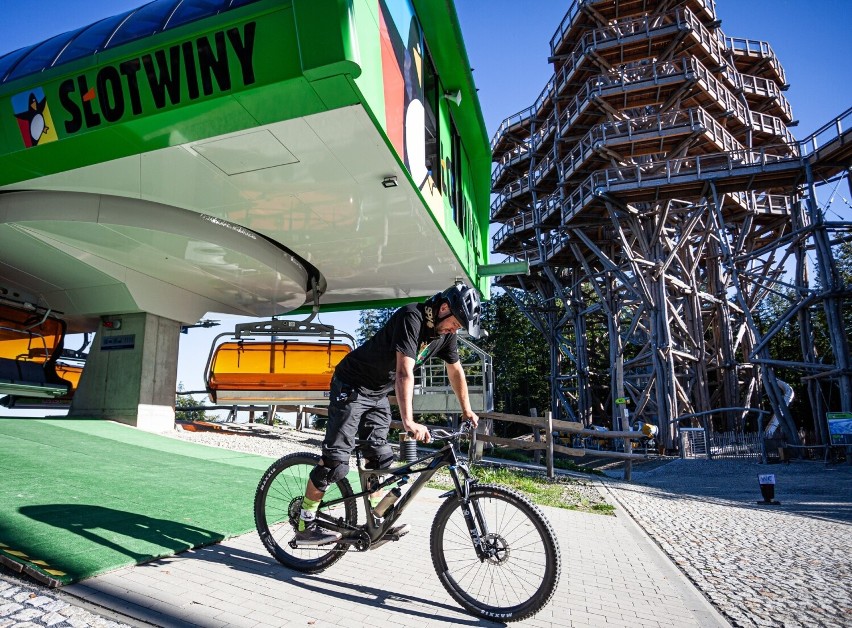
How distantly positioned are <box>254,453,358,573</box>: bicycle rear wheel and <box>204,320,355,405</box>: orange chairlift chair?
10.1 metres

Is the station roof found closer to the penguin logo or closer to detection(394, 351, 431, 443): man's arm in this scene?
the penguin logo

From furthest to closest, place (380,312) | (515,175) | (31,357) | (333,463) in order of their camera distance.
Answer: (380,312) < (515,175) < (31,357) < (333,463)

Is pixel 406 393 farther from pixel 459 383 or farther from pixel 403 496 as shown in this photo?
pixel 403 496

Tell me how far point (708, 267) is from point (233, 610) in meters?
34.1

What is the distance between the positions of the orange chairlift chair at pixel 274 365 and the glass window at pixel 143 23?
8.68m

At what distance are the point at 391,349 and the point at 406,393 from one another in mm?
444

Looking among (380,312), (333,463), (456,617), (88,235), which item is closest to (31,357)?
(88,235)

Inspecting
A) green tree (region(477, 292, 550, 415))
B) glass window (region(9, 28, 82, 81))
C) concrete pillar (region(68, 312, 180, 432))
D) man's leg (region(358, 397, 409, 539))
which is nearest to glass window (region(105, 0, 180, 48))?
glass window (region(9, 28, 82, 81))

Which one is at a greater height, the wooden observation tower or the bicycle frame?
the wooden observation tower

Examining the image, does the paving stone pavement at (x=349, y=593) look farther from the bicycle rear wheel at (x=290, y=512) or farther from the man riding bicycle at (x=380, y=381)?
the man riding bicycle at (x=380, y=381)

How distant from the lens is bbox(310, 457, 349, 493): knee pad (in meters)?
3.54

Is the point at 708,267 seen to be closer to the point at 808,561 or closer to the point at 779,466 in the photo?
the point at 779,466

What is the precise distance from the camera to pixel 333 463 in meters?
3.54

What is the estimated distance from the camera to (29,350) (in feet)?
38.1
